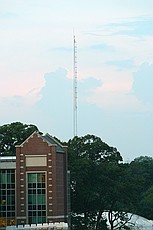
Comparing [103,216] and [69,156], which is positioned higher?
[69,156]

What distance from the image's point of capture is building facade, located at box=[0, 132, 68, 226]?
7344cm

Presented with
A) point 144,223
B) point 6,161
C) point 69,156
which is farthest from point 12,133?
point 144,223

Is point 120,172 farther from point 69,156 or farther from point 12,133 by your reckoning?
point 12,133

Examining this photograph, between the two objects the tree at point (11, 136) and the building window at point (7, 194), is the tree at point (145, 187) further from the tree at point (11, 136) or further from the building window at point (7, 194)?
the building window at point (7, 194)

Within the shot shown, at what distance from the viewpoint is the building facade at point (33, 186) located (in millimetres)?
73438

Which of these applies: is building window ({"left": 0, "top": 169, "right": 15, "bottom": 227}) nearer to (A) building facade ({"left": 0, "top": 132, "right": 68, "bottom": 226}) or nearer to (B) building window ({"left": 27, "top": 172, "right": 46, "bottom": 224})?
(A) building facade ({"left": 0, "top": 132, "right": 68, "bottom": 226})

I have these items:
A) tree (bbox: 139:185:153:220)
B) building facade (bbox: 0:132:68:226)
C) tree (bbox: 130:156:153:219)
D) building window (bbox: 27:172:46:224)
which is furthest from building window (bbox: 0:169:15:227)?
tree (bbox: 139:185:153:220)

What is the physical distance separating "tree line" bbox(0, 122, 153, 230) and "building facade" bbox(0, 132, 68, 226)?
10718 millimetres

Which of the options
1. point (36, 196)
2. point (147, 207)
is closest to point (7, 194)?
point (36, 196)

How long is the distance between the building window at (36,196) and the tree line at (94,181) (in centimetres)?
1140

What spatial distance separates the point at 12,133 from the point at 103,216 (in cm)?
1706

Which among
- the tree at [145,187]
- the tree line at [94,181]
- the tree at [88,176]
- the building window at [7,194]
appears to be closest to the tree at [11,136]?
the tree line at [94,181]

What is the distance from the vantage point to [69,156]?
3425 inches

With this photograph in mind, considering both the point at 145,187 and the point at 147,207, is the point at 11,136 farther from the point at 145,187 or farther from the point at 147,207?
the point at 145,187
